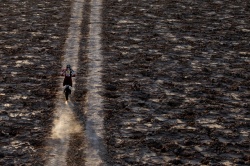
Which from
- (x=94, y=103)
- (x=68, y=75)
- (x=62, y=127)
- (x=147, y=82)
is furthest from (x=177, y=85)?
(x=62, y=127)

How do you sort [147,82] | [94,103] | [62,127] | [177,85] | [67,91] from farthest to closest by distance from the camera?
[147,82], [177,85], [94,103], [67,91], [62,127]

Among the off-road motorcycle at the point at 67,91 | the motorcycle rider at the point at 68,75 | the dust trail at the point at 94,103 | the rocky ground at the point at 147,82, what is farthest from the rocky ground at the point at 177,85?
the motorcycle rider at the point at 68,75

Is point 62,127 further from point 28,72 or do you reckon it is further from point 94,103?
point 28,72

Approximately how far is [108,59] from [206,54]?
326cm

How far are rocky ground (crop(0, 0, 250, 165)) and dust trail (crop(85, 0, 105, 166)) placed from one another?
192 millimetres

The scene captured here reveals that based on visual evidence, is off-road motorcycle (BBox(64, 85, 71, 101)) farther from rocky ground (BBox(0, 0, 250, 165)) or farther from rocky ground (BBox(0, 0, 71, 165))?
rocky ground (BBox(0, 0, 71, 165))

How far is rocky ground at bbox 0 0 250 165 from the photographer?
35.1 ft

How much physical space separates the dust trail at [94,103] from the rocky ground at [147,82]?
0.19m

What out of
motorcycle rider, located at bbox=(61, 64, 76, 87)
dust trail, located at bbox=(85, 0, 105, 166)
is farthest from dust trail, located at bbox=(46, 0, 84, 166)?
motorcycle rider, located at bbox=(61, 64, 76, 87)

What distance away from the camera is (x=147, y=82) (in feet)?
47.0

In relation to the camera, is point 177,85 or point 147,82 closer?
point 177,85

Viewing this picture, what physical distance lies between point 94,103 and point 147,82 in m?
2.13

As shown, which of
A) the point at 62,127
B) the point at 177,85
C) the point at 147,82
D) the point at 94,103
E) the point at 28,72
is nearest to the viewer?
the point at 62,127

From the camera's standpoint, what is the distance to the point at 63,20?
20.9 meters
